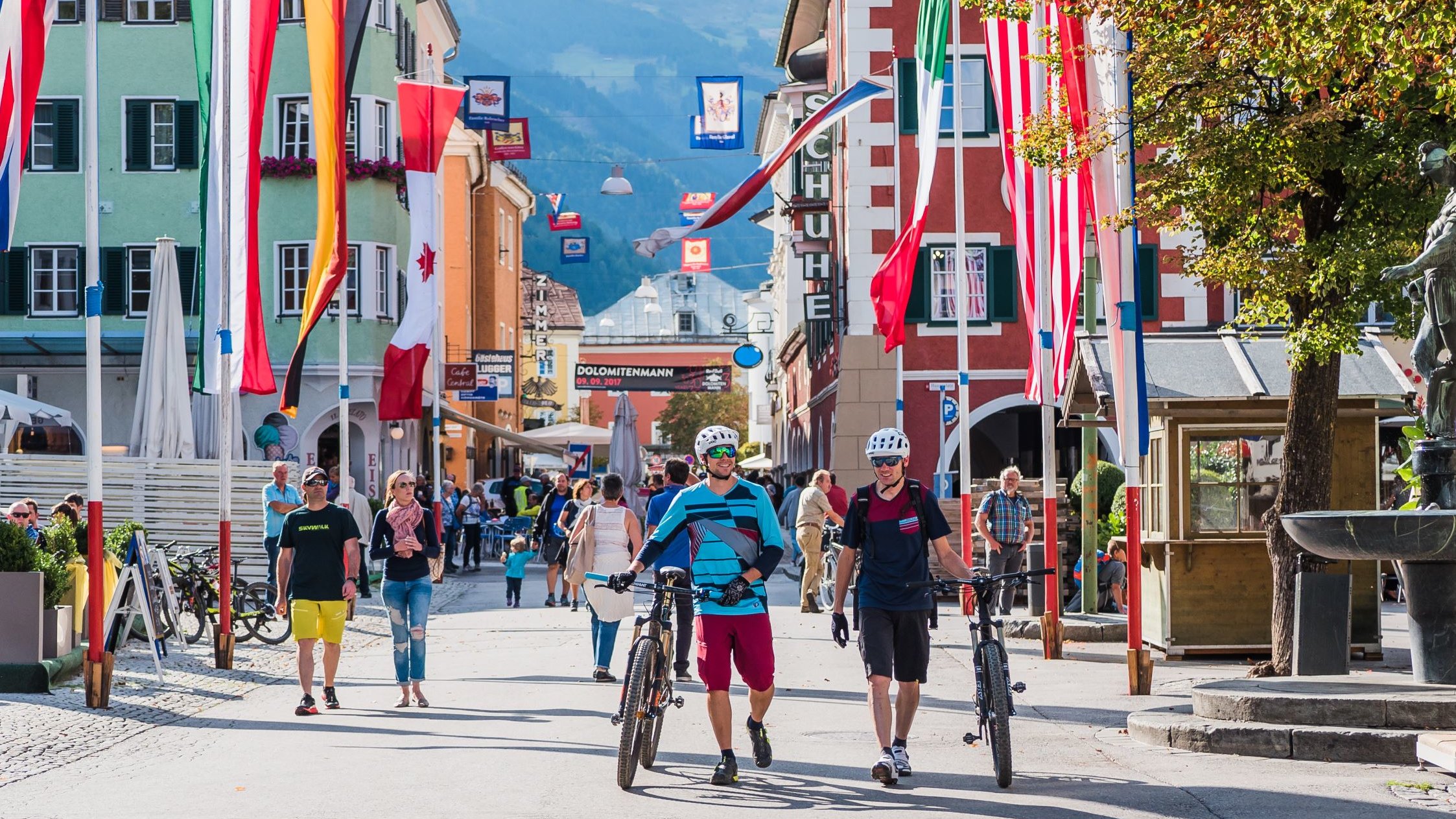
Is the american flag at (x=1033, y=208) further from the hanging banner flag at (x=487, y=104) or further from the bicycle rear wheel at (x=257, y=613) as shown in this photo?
the hanging banner flag at (x=487, y=104)

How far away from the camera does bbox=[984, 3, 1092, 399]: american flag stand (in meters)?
16.9

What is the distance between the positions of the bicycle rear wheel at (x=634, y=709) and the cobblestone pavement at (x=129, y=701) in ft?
9.71

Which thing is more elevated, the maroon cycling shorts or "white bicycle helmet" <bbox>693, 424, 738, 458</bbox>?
"white bicycle helmet" <bbox>693, 424, 738, 458</bbox>

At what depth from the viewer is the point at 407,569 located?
14.9m

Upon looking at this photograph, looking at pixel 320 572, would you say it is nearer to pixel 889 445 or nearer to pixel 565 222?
pixel 889 445

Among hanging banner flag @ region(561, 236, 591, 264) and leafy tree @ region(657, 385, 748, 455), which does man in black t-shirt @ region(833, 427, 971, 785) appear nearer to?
hanging banner flag @ region(561, 236, 591, 264)

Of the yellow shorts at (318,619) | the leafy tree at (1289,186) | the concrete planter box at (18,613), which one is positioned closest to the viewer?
the leafy tree at (1289,186)

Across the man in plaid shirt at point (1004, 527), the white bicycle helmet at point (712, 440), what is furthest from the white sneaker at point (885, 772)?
the man in plaid shirt at point (1004, 527)

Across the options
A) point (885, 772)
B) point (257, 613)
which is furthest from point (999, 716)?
point (257, 613)

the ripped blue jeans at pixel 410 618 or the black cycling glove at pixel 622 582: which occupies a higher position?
the black cycling glove at pixel 622 582

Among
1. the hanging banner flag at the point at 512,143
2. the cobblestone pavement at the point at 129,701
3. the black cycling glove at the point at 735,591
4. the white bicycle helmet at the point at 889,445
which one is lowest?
the cobblestone pavement at the point at 129,701

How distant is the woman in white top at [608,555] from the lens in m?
16.2

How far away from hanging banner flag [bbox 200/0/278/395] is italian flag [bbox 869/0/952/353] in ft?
22.7

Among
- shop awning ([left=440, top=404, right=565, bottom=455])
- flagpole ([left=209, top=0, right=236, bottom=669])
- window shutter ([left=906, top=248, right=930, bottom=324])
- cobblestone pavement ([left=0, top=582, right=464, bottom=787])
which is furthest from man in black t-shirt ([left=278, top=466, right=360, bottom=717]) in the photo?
shop awning ([left=440, top=404, right=565, bottom=455])
